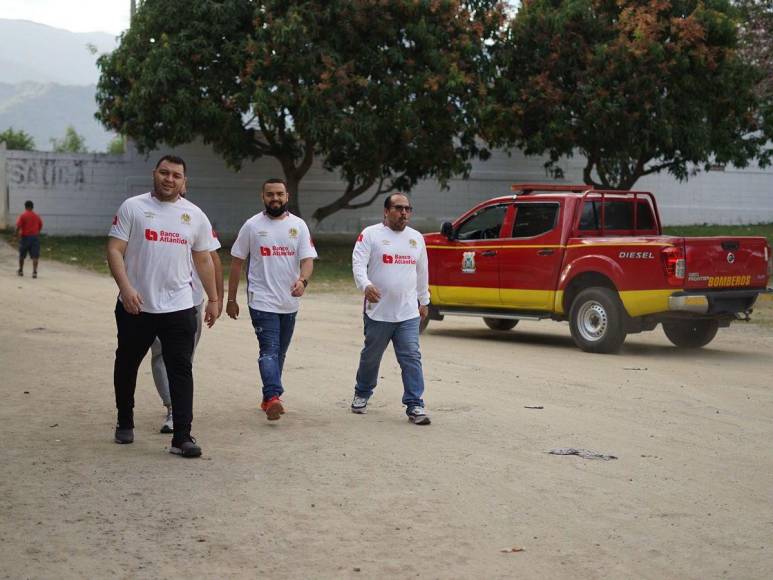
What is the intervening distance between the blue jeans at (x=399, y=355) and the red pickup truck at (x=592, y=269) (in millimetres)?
5411

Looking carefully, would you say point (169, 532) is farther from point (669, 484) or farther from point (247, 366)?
point (247, 366)

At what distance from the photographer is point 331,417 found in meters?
9.34

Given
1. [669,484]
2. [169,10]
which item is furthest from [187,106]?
[669,484]

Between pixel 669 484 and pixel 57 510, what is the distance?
3354 mm

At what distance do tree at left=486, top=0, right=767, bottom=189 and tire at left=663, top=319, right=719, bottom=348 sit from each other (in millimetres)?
17233

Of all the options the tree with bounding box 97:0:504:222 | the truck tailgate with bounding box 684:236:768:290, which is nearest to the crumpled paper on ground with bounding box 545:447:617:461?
the truck tailgate with bounding box 684:236:768:290

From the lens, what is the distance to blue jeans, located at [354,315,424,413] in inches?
364

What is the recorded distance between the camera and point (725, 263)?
14.4m

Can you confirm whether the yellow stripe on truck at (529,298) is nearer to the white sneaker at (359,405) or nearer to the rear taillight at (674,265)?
the rear taillight at (674,265)

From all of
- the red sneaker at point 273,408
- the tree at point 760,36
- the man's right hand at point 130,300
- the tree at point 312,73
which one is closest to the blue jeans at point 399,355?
the red sneaker at point 273,408

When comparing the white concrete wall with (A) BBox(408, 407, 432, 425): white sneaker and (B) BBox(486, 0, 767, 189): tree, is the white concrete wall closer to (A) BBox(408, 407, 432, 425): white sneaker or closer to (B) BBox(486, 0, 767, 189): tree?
(B) BBox(486, 0, 767, 189): tree

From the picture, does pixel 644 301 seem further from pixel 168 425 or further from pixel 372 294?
pixel 168 425

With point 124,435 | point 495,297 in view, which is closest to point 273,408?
point 124,435

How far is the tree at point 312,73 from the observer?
3000cm
